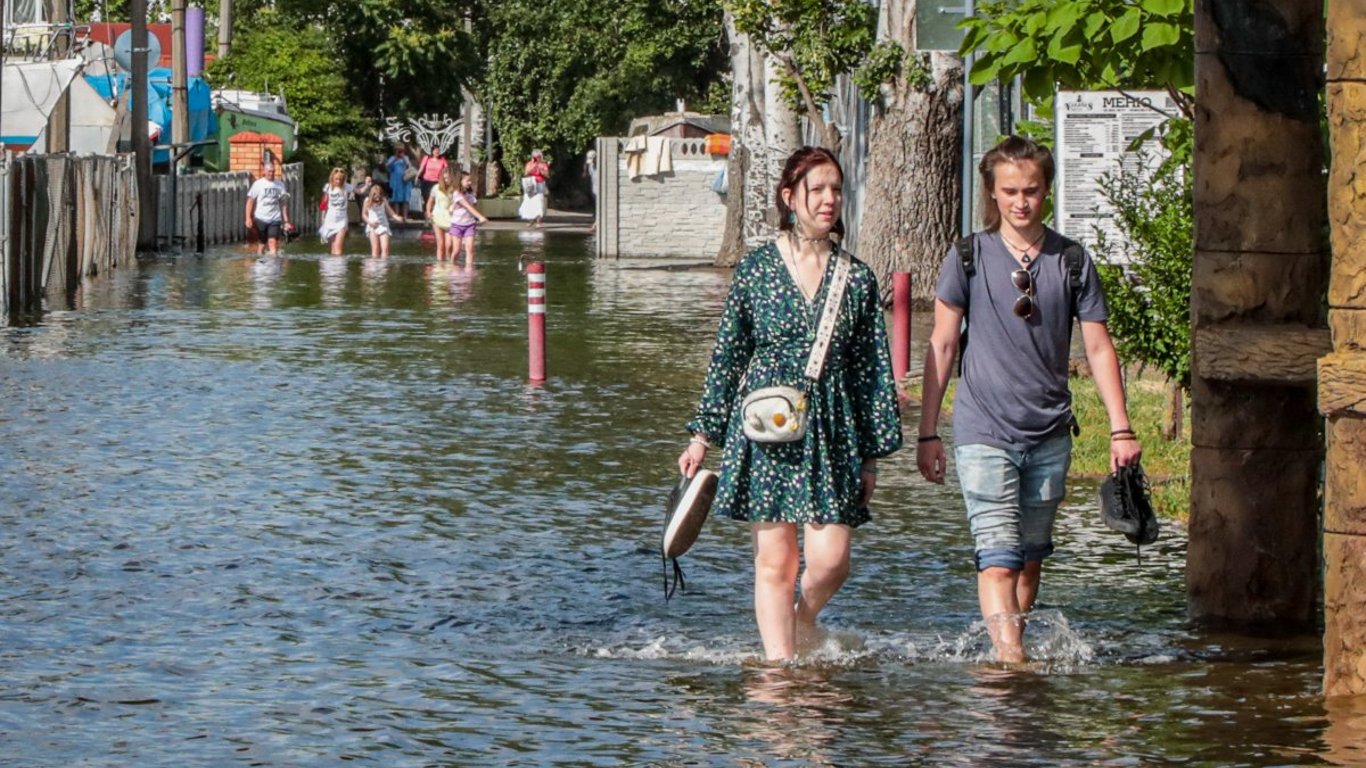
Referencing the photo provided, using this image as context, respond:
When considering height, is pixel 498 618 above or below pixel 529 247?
below

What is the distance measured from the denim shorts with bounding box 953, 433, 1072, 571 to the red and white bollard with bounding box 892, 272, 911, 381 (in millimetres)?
9857

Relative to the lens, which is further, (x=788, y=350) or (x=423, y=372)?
(x=423, y=372)

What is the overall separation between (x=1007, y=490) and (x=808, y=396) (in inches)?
24.9

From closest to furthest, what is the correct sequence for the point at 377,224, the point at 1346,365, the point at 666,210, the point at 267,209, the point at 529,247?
the point at 1346,365
the point at 377,224
the point at 267,209
the point at 666,210
the point at 529,247

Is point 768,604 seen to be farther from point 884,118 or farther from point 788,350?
point 884,118

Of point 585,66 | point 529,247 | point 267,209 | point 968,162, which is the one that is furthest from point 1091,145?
point 585,66

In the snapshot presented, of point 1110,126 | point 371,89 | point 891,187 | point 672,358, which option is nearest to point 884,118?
point 891,187

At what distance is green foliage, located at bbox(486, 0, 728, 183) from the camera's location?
60156mm

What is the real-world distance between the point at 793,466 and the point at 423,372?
10.8 metres

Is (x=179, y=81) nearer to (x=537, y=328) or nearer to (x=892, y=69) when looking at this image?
(x=892, y=69)

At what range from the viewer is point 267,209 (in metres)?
38.7

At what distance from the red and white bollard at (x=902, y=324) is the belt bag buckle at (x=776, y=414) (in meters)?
10.0

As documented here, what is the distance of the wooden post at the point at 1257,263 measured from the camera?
26.8 ft

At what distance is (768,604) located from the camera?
7711 millimetres
